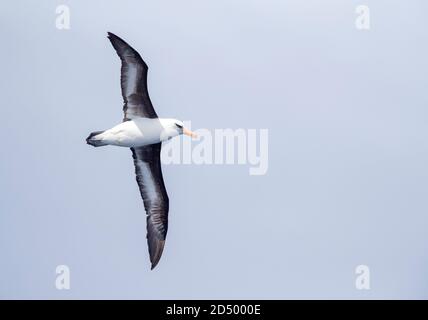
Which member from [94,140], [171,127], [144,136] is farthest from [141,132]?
[94,140]

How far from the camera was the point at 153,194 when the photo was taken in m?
23.8

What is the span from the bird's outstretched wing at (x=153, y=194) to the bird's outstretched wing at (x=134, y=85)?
4.20 feet

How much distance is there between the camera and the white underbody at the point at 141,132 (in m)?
21.6

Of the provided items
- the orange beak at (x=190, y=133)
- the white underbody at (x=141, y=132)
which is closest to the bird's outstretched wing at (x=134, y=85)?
the white underbody at (x=141, y=132)

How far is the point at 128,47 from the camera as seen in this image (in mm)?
21312

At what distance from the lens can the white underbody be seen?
2161 cm

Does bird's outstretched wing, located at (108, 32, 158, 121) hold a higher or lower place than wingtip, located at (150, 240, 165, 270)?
higher

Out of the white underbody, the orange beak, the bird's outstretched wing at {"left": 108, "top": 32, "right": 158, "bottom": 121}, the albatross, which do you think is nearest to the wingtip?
the albatross

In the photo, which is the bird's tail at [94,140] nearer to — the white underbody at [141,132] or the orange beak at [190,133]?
the white underbody at [141,132]

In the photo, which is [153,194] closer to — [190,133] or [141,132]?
[190,133]

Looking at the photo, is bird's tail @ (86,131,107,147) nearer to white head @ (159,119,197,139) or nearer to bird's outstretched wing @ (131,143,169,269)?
white head @ (159,119,197,139)

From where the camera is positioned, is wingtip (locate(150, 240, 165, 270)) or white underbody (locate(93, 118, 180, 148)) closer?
white underbody (locate(93, 118, 180, 148))

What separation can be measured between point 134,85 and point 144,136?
1328 mm
